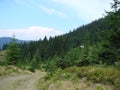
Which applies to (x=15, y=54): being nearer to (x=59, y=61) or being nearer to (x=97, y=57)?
(x=59, y=61)

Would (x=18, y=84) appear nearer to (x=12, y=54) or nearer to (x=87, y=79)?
(x=87, y=79)

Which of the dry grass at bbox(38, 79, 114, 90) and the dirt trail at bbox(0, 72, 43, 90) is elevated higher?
the dry grass at bbox(38, 79, 114, 90)

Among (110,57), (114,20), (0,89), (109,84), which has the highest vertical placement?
(114,20)

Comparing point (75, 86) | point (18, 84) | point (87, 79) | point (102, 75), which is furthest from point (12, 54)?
point (102, 75)

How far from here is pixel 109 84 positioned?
14.5 metres

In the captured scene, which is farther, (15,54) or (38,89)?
(15,54)

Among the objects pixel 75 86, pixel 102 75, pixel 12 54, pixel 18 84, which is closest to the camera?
pixel 102 75

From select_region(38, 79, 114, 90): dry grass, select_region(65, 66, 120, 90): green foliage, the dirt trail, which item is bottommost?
the dirt trail

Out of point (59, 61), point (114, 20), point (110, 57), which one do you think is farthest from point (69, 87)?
point (59, 61)

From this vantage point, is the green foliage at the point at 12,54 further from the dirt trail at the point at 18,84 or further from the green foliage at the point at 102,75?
the green foliage at the point at 102,75

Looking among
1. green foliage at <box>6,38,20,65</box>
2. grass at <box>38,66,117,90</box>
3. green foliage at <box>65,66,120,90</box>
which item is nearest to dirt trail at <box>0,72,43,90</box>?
grass at <box>38,66,117,90</box>

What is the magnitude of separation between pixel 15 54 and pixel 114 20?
107ft

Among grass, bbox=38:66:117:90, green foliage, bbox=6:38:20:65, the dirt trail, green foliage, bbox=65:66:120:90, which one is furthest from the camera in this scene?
green foliage, bbox=6:38:20:65

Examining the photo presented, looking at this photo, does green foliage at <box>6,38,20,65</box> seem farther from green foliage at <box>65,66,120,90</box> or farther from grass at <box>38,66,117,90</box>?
green foliage at <box>65,66,120,90</box>
